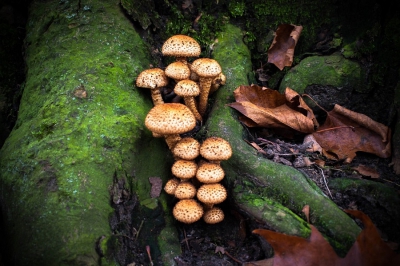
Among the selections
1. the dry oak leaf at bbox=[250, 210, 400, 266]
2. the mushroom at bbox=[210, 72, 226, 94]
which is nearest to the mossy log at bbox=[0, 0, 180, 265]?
the mushroom at bbox=[210, 72, 226, 94]

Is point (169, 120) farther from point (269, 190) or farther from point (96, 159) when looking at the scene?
point (269, 190)

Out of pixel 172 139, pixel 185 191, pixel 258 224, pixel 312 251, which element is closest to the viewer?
pixel 312 251

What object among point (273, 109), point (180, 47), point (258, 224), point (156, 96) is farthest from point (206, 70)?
point (258, 224)

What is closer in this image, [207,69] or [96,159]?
[96,159]

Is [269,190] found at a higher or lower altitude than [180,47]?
lower

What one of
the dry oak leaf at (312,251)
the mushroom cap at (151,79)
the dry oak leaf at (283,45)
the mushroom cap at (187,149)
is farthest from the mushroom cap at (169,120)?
the dry oak leaf at (283,45)

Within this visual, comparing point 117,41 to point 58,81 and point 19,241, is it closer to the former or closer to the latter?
point 58,81
